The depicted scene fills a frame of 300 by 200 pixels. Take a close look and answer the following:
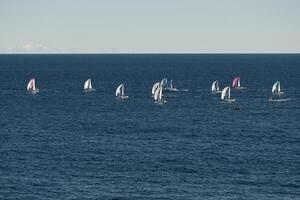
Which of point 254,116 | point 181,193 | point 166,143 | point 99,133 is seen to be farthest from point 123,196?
point 254,116

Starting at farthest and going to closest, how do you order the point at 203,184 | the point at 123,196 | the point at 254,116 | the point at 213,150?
the point at 254,116 → the point at 213,150 → the point at 203,184 → the point at 123,196

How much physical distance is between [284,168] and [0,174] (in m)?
50.6

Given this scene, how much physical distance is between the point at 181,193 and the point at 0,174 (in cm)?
3337

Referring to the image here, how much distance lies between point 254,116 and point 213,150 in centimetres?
5197

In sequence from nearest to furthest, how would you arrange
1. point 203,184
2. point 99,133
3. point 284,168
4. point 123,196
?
1. point 123,196
2. point 203,184
3. point 284,168
4. point 99,133

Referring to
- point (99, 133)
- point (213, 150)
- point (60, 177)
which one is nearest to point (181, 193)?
point (60, 177)

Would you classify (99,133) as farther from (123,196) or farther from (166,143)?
(123,196)

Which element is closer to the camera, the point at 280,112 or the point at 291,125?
the point at 291,125

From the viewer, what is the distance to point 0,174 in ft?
387

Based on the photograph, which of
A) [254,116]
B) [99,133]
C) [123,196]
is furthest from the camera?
[254,116]

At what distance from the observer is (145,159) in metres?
129

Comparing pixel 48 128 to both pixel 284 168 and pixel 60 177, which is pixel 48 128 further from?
pixel 284 168

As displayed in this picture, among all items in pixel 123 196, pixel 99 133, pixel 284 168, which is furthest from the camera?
pixel 99 133

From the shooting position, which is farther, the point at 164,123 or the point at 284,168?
the point at 164,123
